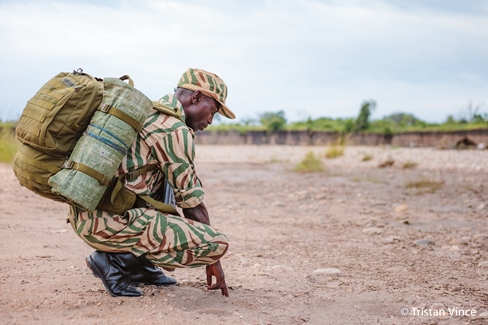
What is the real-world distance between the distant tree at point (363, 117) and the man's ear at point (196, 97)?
24.5 metres

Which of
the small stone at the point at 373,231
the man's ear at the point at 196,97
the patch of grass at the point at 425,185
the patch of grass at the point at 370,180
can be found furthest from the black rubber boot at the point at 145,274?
the patch of grass at the point at 370,180

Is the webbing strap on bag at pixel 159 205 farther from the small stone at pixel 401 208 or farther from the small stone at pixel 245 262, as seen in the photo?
the small stone at pixel 401 208

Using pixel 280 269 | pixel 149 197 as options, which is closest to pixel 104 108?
pixel 149 197

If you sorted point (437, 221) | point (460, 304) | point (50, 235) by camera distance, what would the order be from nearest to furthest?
point (460, 304) → point (50, 235) → point (437, 221)

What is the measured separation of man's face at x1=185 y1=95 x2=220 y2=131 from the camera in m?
3.32

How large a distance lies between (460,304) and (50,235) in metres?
3.43

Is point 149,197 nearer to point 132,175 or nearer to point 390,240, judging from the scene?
point 132,175

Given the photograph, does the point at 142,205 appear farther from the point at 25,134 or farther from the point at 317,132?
the point at 317,132

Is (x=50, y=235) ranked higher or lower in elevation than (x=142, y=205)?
lower

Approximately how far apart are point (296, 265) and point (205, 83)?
186cm

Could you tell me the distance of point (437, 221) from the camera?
6.91 m

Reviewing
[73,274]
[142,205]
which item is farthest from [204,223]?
[73,274]

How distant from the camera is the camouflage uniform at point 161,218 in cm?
303

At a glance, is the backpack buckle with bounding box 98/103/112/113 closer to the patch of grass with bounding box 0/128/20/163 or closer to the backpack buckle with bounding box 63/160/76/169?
the backpack buckle with bounding box 63/160/76/169
